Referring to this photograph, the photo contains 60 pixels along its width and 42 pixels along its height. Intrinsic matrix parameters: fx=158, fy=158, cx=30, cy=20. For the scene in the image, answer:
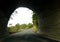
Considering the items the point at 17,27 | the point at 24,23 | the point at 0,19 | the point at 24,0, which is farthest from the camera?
the point at 24,23

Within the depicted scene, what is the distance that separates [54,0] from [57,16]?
147 cm

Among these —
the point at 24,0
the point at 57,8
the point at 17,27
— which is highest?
the point at 24,0

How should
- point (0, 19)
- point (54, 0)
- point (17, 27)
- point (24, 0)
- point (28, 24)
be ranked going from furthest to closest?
point (28, 24) < point (17, 27) < point (24, 0) < point (0, 19) < point (54, 0)

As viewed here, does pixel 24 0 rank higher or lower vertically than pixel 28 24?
higher

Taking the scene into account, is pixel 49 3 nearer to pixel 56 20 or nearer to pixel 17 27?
pixel 56 20

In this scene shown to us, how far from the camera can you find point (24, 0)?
68.5ft

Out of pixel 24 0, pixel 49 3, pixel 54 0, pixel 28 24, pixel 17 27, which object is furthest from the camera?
pixel 28 24

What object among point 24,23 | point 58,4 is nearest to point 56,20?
point 58,4

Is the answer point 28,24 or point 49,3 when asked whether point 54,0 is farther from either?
point 28,24

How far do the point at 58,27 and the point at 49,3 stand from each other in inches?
118

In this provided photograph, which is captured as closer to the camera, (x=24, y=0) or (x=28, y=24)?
(x=24, y=0)

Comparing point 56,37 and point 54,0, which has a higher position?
point 54,0

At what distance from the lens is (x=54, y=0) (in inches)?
533

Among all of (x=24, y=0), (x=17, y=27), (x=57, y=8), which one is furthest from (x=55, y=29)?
(x=17, y=27)
